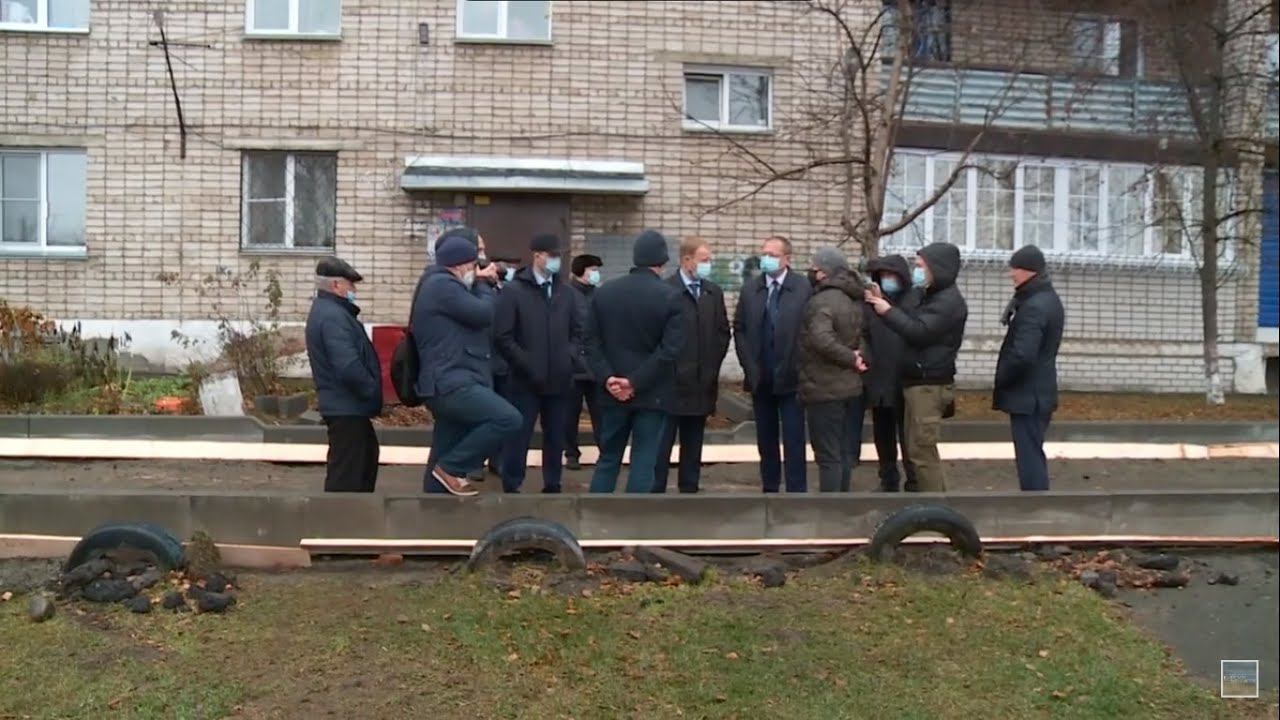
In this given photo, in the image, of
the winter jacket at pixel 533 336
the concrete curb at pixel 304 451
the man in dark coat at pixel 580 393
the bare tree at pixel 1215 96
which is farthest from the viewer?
the bare tree at pixel 1215 96

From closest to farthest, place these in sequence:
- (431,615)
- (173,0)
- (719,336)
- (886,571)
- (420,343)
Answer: (431,615) < (886,571) < (420,343) < (719,336) < (173,0)

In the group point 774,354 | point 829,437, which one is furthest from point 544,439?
point 829,437

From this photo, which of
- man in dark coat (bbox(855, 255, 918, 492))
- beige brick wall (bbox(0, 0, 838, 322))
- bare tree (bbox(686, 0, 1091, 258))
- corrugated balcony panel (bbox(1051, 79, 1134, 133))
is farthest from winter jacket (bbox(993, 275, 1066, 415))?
corrugated balcony panel (bbox(1051, 79, 1134, 133))

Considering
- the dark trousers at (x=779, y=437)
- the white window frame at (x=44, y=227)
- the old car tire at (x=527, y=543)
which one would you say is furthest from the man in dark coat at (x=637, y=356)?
the white window frame at (x=44, y=227)

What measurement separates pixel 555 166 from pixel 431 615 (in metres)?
10.2

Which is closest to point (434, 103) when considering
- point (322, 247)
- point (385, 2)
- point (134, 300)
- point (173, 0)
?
point (385, 2)

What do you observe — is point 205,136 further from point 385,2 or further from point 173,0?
point 385,2

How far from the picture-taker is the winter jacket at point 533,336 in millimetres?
7410

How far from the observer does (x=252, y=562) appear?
6016 mm

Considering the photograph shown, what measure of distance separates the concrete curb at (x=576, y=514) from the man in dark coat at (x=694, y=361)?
3.24 feet

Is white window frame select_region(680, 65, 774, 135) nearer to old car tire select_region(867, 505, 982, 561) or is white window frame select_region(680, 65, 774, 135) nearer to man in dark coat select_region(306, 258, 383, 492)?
man in dark coat select_region(306, 258, 383, 492)

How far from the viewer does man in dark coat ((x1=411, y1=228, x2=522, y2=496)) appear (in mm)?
6355

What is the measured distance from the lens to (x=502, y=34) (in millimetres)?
14891

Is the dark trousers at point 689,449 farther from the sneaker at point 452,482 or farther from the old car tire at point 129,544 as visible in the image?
the old car tire at point 129,544
